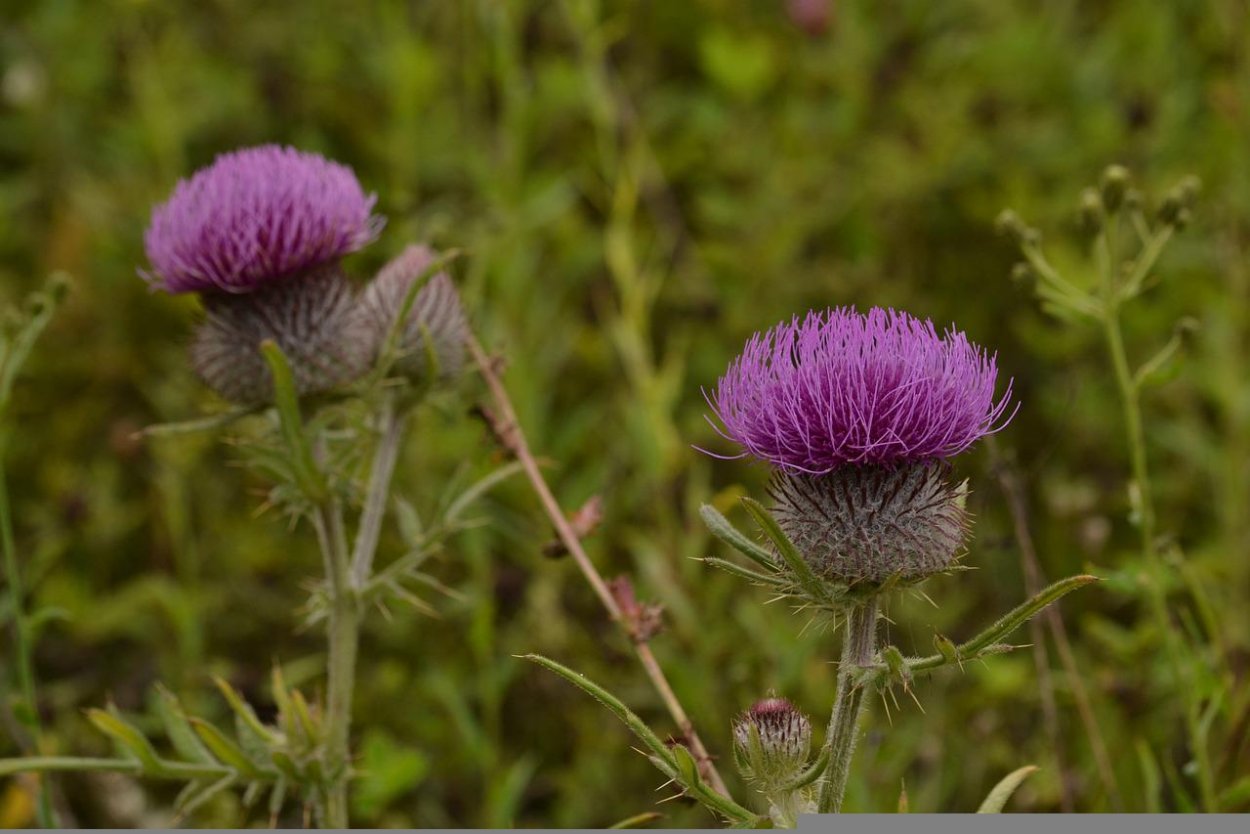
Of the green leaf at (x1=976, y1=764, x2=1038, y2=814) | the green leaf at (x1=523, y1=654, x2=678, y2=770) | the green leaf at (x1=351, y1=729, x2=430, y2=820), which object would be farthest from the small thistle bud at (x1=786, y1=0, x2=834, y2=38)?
the green leaf at (x1=523, y1=654, x2=678, y2=770)

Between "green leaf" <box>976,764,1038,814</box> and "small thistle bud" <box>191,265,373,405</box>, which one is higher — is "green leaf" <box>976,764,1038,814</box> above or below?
below

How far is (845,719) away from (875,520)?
11.4 inches

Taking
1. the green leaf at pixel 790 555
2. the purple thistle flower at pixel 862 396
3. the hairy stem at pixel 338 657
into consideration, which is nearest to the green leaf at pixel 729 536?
the green leaf at pixel 790 555

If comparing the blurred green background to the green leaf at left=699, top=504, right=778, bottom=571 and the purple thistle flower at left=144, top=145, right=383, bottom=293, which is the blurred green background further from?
the green leaf at left=699, top=504, right=778, bottom=571

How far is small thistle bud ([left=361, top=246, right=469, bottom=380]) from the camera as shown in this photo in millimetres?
2680

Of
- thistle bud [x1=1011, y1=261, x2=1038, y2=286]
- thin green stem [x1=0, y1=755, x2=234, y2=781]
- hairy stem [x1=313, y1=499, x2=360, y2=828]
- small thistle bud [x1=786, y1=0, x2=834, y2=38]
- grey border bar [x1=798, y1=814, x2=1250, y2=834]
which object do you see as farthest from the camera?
small thistle bud [x1=786, y1=0, x2=834, y2=38]

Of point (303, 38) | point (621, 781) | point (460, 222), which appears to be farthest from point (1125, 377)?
point (303, 38)

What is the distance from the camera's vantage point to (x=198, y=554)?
14.0 feet

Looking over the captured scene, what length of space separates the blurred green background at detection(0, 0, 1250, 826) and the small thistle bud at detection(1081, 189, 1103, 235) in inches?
21.9

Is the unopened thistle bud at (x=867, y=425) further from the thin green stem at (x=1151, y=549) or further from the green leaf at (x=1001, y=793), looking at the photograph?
the thin green stem at (x=1151, y=549)

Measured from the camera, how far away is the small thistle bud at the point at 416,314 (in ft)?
8.79

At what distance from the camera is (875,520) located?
1.84 meters

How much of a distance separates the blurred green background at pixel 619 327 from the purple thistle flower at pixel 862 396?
84 centimetres

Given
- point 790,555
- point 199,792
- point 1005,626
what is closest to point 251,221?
point 199,792
